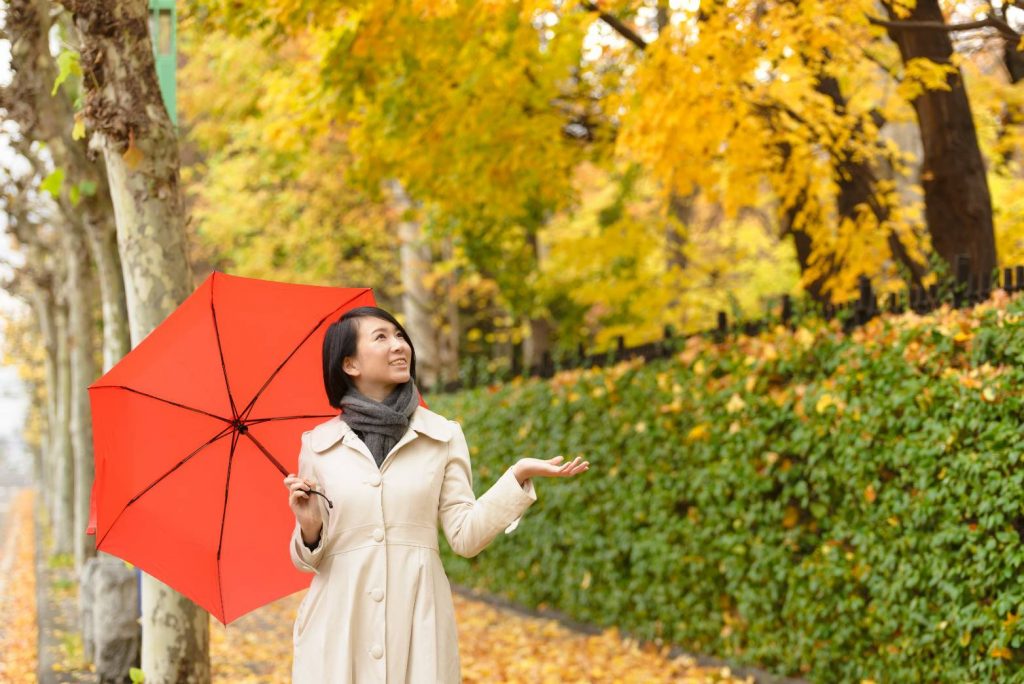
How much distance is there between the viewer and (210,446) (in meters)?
4.46

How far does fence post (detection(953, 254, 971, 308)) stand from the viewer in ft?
21.5

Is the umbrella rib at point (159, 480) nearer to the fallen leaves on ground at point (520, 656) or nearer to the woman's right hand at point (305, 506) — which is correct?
the woman's right hand at point (305, 506)

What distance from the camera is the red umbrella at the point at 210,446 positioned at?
4.41m

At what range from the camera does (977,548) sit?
6012mm

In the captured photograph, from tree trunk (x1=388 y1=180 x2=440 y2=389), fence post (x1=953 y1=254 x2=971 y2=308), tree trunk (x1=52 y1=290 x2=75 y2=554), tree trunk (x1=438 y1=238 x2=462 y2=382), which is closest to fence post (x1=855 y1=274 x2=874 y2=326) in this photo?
fence post (x1=953 y1=254 x2=971 y2=308)

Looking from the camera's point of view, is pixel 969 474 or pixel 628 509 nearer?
pixel 969 474

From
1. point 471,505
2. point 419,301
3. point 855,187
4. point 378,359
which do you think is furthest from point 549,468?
point 419,301

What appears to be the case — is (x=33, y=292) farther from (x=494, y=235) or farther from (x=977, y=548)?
(x=977, y=548)

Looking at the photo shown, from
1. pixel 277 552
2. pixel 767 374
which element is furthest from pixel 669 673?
pixel 277 552

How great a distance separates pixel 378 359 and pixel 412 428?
24 centimetres

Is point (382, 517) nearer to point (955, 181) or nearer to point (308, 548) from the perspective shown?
point (308, 548)

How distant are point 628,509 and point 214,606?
6.20 metres

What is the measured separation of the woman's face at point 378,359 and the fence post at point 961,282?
12.6 feet

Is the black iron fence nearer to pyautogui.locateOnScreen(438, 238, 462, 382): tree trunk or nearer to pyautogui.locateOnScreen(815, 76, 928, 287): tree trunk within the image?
pyautogui.locateOnScreen(815, 76, 928, 287): tree trunk
